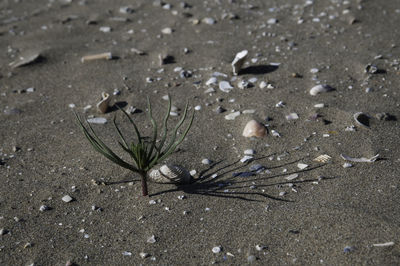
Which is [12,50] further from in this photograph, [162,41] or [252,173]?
[252,173]

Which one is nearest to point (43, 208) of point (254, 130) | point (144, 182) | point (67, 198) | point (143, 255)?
point (67, 198)

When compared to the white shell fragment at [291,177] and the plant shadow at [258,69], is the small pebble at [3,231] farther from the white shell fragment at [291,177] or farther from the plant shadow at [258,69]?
→ the plant shadow at [258,69]

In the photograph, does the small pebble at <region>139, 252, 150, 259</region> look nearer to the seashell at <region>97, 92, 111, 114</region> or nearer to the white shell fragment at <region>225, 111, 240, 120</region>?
the white shell fragment at <region>225, 111, 240, 120</region>

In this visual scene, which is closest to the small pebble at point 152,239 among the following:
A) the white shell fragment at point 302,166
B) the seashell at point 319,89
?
the white shell fragment at point 302,166

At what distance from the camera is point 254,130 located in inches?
112

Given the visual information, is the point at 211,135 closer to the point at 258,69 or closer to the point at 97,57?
the point at 258,69

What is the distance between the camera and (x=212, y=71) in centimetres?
357

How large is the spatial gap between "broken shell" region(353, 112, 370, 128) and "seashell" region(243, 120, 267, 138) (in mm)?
535

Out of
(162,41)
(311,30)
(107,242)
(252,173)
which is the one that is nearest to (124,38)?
(162,41)

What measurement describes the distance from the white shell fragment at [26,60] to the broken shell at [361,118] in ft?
8.30

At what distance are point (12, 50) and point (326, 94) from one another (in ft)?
8.69

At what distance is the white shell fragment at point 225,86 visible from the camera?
10.9ft

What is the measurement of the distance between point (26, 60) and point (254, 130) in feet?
6.90

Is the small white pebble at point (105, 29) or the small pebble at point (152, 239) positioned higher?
the small white pebble at point (105, 29)
